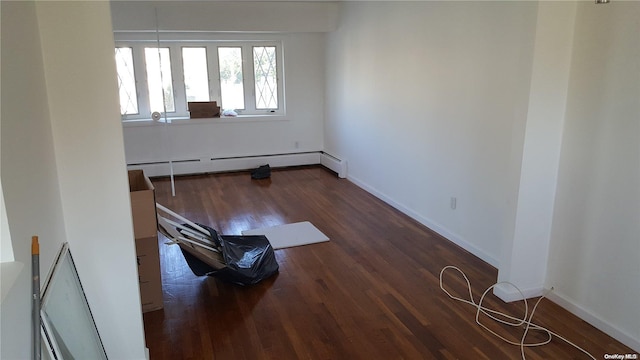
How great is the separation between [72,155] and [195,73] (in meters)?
4.78

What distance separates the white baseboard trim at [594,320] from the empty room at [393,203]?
12 mm

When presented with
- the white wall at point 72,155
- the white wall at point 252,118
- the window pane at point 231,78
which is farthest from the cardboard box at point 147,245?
the window pane at point 231,78

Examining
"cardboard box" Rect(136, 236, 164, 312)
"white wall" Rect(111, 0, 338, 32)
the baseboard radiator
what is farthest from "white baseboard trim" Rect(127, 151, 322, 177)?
"cardboard box" Rect(136, 236, 164, 312)

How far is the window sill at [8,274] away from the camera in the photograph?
3.63ft

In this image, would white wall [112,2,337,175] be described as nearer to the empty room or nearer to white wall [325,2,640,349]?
the empty room

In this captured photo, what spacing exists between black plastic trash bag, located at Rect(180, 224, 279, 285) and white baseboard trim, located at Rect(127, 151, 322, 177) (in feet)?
10.6

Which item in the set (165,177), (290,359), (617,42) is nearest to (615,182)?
(617,42)

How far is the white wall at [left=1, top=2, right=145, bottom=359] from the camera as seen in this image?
140 centimetres

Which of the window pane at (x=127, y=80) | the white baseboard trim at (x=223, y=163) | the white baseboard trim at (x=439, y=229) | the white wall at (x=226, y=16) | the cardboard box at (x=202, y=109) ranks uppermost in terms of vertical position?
the white wall at (x=226, y=16)

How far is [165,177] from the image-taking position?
6.39m

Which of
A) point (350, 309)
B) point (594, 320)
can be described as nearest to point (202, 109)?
point (350, 309)

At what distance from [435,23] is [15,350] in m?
3.78

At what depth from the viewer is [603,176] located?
2570 millimetres

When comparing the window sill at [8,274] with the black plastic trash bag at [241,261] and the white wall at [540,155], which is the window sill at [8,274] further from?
the white wall at [540,155]
